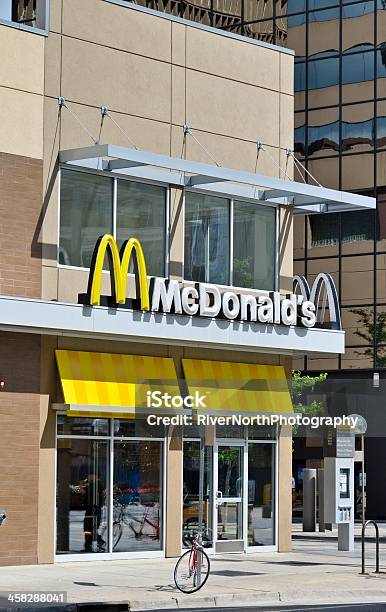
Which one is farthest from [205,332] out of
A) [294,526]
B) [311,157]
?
[311,157]

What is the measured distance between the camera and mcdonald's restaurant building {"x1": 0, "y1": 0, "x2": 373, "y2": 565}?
24.9m

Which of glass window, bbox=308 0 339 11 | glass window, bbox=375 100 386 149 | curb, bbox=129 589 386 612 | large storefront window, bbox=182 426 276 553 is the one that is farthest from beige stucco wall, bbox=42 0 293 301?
glass window, bbox=308 0 339 11

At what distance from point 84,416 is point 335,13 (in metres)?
34.4

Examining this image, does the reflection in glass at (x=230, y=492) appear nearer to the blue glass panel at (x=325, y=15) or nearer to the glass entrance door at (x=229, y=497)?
the glass entrance door at (x=229, y=497)

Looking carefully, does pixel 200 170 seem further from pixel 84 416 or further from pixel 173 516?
pixel 173 516

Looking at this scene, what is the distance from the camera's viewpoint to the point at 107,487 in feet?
86.0

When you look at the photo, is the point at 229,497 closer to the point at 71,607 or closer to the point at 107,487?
the point at 107,487

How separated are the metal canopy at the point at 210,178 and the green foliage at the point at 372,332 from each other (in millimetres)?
22893

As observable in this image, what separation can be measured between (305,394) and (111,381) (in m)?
26.0

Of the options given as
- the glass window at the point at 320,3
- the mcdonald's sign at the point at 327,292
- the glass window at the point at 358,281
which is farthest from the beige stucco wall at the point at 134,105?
the glass window at the point at 320,3

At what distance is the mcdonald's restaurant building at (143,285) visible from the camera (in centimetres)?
2491

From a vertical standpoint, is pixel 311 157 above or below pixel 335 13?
below

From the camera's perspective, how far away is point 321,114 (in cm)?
5578

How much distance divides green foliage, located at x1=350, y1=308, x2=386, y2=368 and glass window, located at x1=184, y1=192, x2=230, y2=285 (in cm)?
2542
